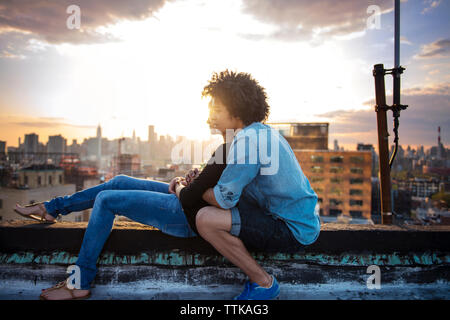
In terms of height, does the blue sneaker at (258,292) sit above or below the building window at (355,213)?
above

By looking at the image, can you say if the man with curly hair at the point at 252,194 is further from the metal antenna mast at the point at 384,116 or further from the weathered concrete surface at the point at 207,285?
the metal antenna mast at the point at 384,116

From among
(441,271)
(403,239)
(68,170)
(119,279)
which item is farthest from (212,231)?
(68,170)

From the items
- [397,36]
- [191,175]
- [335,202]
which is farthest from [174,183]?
[335,202]

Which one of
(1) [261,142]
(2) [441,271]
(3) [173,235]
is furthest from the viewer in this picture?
(2) [441,271]

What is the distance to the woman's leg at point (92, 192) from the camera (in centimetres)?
187

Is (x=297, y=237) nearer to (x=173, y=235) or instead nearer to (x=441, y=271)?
(x=173, y=235)

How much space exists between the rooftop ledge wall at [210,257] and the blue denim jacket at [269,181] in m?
0.35

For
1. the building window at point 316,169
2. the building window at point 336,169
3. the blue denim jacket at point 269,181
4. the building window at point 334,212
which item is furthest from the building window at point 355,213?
the blue denim jacket at point 269,181

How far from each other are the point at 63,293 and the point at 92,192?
614mm

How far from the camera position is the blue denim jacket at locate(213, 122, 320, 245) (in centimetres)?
135

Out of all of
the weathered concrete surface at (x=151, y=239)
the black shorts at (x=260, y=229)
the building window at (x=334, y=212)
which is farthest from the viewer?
the building window at (x=334, y=212)

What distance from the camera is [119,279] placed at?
5.82 feet

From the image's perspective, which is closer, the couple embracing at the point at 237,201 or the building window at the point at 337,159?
the couple embracing at the point at 237,201
